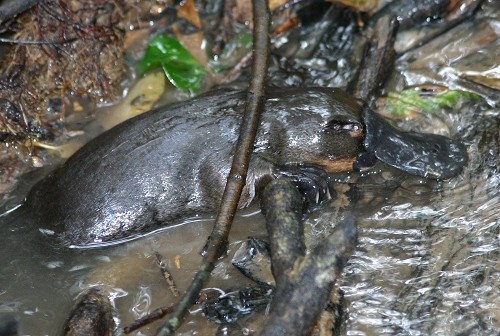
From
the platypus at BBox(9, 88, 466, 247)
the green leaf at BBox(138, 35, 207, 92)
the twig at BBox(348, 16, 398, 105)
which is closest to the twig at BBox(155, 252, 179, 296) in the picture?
the platypus at BBox(9, 88, 466, 247)

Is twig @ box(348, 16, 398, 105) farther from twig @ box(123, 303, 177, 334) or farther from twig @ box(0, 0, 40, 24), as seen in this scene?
twig @ box(0, 0, 40, 24)

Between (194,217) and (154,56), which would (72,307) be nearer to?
(194,217)

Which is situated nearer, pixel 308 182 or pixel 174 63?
pixel 308 182

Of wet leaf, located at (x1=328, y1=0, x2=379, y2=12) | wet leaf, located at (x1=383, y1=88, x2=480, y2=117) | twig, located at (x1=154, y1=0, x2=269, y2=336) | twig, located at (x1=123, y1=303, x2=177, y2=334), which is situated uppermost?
wet leaf, located at (x1=328, y1=0, x2=379, y2=12)

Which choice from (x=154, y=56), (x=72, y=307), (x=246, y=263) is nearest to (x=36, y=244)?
(x=72, y=307)

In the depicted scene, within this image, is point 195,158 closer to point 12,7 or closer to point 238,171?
point 238,171

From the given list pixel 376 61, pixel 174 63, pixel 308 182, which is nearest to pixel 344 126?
pixel 308 182
